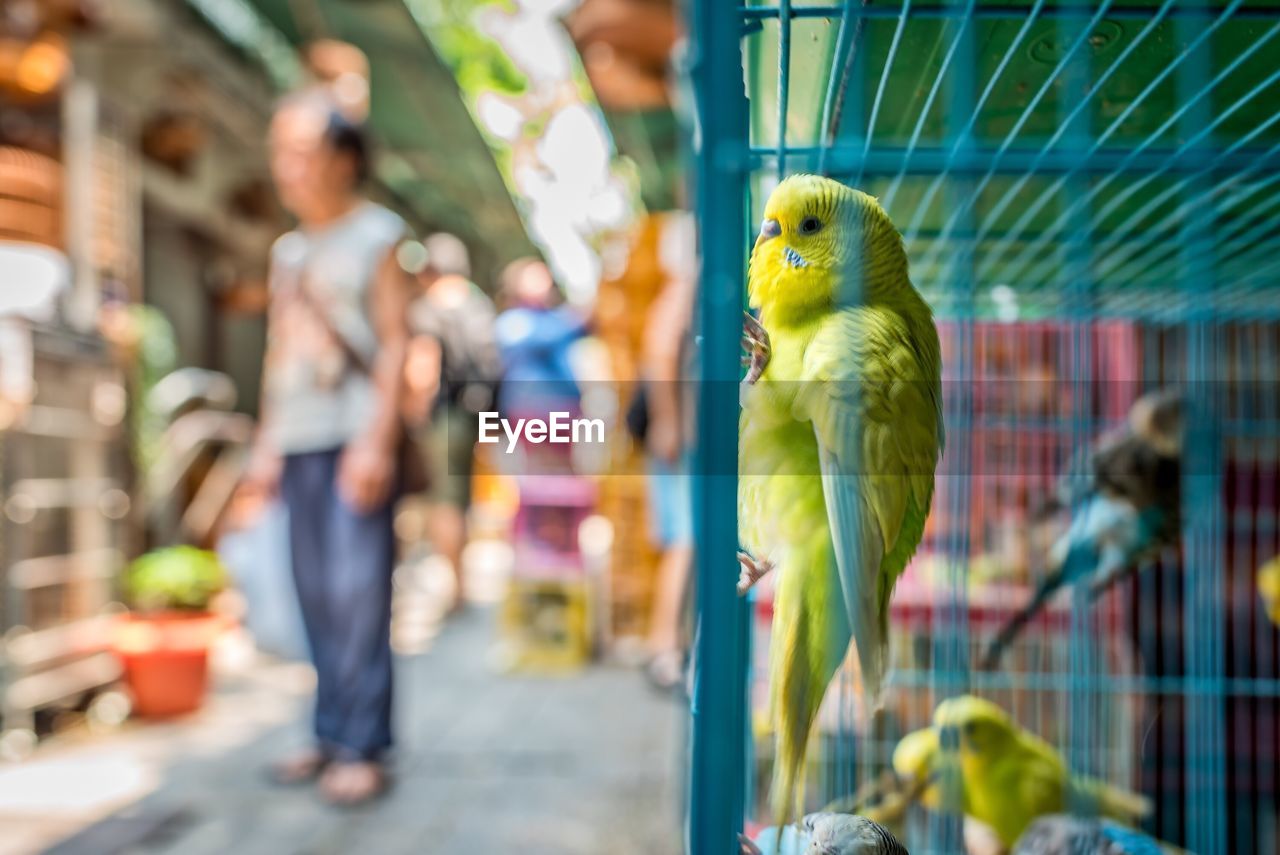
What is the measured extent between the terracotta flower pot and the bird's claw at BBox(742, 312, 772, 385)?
2.22 metres

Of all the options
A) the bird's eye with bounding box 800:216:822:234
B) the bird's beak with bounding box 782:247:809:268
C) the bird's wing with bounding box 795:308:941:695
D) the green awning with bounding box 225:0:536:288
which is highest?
the green awning with bounding box 225:0:536:288

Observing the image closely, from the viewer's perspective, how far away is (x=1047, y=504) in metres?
1.37

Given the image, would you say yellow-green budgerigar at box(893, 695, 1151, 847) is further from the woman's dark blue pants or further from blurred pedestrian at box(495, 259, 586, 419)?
blurred pedestrian at box(495, 259, 586, 419)

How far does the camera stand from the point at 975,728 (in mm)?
870

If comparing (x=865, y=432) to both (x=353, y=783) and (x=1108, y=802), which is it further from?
(x=353, y=783)

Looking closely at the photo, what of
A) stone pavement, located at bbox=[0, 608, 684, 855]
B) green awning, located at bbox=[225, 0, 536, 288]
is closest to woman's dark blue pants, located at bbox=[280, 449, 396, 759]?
stone pavement, located at bbox=[0, 608, 684, 855]

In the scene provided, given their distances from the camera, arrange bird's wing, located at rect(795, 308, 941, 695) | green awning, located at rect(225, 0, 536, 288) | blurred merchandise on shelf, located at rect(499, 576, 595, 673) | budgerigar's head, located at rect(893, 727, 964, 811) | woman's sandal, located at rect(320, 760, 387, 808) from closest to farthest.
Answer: bird's wing, located at rect(795, 308, 941, 695) < budgerigar's head, located at rect(893, 727, 964, 811) < woman's sandal, located at rect(320, 760, 387, 808) < blurred merchandise on shelf, located at rect(499, 576, 595, 673) < green awning, located at rect(225, 0, 536, 288)

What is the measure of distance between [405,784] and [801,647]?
64.7 inches

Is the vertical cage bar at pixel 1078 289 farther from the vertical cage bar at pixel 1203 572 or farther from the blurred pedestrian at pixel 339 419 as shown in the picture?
the blurred pedestrian at pixel 339 419

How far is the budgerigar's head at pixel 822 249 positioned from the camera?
52cm

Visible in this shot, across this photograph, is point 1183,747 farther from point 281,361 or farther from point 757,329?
point 281,361

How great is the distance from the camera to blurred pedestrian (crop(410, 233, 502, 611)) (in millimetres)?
2178

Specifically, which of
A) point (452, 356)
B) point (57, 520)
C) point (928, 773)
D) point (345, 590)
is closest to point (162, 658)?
point (57, 520)

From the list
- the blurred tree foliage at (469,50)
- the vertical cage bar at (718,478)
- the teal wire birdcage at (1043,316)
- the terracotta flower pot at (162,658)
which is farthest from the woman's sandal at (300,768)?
the blurred tree foliage at (469,50)
